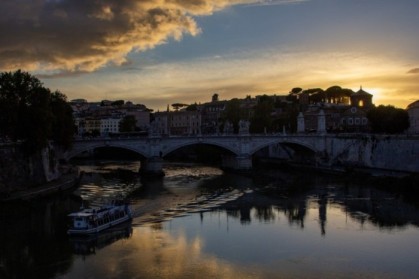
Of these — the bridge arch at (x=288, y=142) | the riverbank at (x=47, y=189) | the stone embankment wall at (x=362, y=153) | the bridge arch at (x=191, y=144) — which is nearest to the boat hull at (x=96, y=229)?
the riverbank at (x=47, y=189)

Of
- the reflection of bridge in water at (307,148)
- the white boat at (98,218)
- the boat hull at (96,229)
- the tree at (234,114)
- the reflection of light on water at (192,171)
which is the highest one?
the tree at (234,114)

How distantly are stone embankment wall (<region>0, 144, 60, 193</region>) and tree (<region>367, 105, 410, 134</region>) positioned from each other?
25221 millimetres

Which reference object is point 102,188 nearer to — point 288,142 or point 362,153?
point 288,142

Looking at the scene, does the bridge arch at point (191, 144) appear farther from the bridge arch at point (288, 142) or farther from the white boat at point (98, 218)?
the white boat at point (98, 218)

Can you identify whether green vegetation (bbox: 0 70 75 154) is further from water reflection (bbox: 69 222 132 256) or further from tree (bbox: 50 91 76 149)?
water reflection (bbox: 69 222 132 256)

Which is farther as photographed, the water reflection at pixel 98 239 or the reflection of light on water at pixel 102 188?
the reflection of light on water at pixel 102 188

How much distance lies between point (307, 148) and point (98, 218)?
27.0m

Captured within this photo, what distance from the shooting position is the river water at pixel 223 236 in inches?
550

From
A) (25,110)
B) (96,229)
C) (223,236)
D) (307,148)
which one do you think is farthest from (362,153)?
(96,229)

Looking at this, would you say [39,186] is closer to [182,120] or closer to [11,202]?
[11,202]

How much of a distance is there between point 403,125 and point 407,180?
48.3 feet

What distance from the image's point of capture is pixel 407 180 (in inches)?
1069

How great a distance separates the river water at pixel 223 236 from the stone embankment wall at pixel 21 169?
166cm

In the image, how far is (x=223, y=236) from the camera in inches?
696
